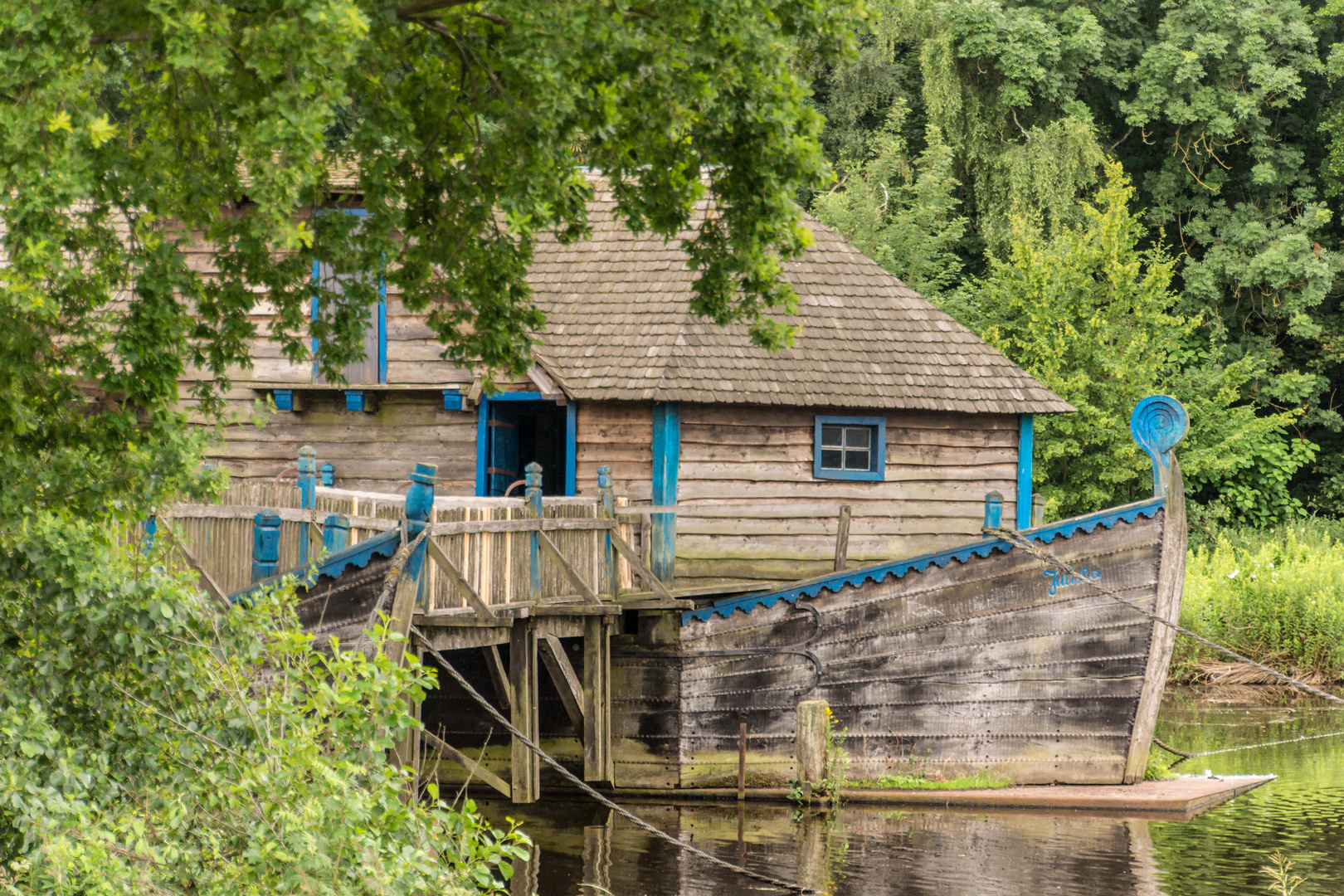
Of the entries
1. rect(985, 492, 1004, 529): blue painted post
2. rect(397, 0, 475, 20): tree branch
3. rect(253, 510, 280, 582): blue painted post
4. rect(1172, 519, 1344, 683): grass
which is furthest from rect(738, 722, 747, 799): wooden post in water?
rect(1172, 519, 1344, 683): grass

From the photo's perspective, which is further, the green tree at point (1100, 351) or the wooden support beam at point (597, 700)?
the green tree at point (1100, 351)

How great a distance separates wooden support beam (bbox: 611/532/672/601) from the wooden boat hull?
52 centimetres

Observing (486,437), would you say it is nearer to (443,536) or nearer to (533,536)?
(533,536)

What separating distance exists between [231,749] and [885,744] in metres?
8.86

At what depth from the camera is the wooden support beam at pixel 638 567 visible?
13930 mm

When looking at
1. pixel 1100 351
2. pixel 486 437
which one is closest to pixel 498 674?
pixel 486 437

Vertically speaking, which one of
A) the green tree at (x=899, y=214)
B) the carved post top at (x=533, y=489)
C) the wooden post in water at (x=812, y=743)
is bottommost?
the wooden post in water at (x=812, y=743)

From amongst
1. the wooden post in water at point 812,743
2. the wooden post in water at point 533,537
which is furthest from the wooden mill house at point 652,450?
the wooden post in water at point 812,743

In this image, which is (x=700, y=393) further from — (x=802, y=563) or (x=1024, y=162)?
(x=1024, y=162)

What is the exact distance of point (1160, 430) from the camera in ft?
47.2

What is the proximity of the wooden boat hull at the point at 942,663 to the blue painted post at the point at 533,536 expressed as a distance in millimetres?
2172

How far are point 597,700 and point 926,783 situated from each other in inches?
137

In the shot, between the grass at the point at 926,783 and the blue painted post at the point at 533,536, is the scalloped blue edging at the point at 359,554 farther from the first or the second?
the grass at the point at 926,783

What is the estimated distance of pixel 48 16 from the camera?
21.1 ft
